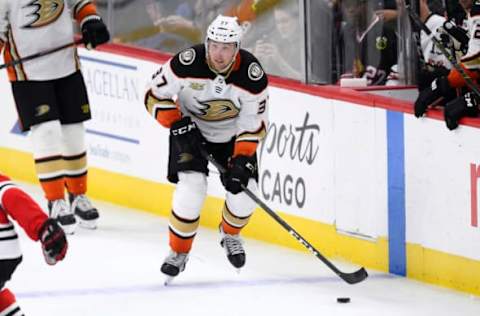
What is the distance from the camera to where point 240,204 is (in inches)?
261

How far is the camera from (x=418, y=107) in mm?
6527

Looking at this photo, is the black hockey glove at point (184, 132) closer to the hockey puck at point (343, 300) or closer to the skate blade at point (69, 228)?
the hockey puck at point (343, 300)

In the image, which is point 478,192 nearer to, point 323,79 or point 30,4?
point 323,79

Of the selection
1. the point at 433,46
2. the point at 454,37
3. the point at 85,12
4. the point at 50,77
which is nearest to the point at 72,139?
the point at 50,77

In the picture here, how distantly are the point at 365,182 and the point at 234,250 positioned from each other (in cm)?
69

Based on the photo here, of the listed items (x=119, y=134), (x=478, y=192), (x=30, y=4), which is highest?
(x=30, y=4)

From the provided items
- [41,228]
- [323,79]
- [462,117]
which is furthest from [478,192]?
[41,228]

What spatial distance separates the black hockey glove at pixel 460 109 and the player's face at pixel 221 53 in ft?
3.05

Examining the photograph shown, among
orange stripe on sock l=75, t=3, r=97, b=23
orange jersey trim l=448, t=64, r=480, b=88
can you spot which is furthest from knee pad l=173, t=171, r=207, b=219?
orange stripe on sock l=75, t=3, r=97, b=23

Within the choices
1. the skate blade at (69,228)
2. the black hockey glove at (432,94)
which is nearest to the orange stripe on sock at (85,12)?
the skate blade at (69,228)

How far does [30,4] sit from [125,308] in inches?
76.2

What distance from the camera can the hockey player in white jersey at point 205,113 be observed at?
6.31 meters

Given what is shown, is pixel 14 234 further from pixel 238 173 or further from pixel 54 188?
pixel 54 188

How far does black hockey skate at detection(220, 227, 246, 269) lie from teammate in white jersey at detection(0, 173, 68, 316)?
6.55 feet
